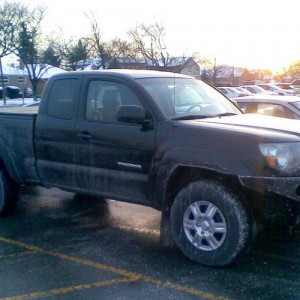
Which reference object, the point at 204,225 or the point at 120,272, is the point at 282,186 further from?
the point at 120,272

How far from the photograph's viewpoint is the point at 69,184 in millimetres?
6121

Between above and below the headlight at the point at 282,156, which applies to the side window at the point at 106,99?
above

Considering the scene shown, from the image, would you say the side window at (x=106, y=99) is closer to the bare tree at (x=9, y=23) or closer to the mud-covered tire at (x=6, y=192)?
the mud-covered tire at (x=6, y=192)

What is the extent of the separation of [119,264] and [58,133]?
6.09 ft

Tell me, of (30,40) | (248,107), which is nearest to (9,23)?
(30,40)

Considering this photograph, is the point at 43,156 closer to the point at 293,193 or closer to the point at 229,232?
the point at 229,232

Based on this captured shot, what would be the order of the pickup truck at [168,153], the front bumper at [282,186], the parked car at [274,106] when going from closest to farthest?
1. the front bumper at [282,186]
2. the pickup truck at [168,153]
3. the parked car at [274,106]

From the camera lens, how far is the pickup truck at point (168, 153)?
15.2 feet

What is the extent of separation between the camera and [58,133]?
613 centimetres

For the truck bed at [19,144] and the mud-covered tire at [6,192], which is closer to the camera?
the truck bed at [19,144]

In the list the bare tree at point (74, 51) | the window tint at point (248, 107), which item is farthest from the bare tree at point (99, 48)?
the window tint at point (248, 107)

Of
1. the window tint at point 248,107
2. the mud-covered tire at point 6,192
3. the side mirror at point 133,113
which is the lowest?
the mud-covered tire at point 6,192

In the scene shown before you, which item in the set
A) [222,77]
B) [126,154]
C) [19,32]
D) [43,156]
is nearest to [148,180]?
[126,154]

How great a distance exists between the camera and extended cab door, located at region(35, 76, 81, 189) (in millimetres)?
6051
